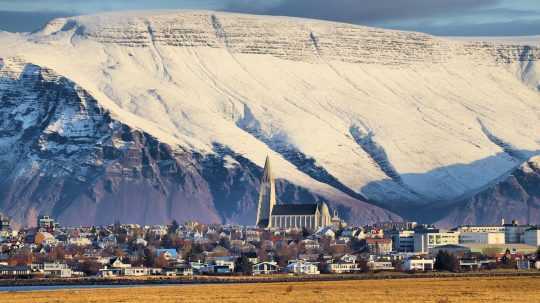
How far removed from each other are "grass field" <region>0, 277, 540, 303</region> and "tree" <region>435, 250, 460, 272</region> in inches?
1395

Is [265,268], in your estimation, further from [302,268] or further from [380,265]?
[380,265]

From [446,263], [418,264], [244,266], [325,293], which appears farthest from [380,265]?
[325,293]

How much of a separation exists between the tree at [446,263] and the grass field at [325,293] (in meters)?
35.4

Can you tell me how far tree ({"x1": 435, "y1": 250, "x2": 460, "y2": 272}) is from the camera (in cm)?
18362

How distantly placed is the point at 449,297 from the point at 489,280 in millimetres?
30892

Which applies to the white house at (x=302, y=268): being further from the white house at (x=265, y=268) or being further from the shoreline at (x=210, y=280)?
the shoreline at (x=210, y=280)

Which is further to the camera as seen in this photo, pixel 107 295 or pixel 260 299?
pixel 107 295

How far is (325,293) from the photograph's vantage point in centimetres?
12688

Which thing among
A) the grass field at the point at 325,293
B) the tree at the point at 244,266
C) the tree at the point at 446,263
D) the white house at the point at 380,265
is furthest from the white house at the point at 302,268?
the grass field at the point at 325,293

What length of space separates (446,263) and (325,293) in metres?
58.8

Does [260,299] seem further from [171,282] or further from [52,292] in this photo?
[171,282]

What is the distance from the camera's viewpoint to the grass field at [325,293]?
391 feet

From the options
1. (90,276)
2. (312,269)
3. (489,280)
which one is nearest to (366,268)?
(312,269)

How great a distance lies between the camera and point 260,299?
11975 centimetres
